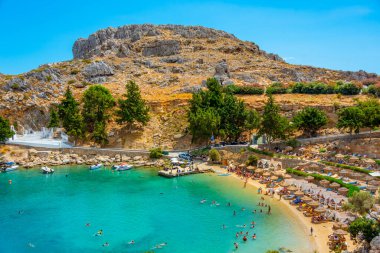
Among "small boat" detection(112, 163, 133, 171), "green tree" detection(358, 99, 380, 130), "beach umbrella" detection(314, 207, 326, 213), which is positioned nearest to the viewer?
"beach umbrella" detection(314, 207, 326, 213)

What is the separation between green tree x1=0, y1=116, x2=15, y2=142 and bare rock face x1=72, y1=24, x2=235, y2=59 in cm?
5946

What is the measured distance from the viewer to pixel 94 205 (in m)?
49.7

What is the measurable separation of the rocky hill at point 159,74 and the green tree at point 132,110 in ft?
10.8

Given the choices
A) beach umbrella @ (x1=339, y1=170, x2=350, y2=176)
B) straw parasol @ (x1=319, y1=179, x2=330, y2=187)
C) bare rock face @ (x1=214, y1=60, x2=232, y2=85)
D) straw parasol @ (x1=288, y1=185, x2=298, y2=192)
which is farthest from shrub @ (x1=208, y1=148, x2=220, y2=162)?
bare rock face @ (x1=214, y1=60, x2=232, y2=85)

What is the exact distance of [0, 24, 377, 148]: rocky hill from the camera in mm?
84938

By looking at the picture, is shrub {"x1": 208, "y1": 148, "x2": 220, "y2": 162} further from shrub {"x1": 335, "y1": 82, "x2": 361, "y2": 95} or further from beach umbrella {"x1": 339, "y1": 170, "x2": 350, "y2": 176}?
shrub {"x1": 335, "y1": 82, "x2": 361, "y2": 95}

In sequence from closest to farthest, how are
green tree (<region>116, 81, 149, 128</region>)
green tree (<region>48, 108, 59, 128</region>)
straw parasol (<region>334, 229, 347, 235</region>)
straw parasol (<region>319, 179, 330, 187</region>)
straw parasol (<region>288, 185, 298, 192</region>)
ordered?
straw parasol (<region>334, 229, 347, 235</region>) < straw parasol (<region>319, 179, 330, 187</region>) < straw parasol (<region>288, 185, 298, 192</region>) < green tree (<region>116, 81, 149, 128</region>) < green tree (<region>48, 108, 59, 128</region>)

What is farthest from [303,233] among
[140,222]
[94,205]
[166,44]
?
[166,44]

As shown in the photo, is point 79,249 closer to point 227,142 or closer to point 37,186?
point 37,186

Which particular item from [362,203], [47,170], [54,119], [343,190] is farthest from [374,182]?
[54,119]

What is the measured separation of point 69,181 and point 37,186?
5.38m

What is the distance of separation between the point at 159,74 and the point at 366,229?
9600 cm

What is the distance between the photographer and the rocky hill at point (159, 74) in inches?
3344

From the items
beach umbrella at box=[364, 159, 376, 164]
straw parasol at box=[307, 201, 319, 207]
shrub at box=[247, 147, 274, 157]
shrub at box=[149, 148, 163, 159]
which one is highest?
shrub at box=[247, 147, 274, 157]
